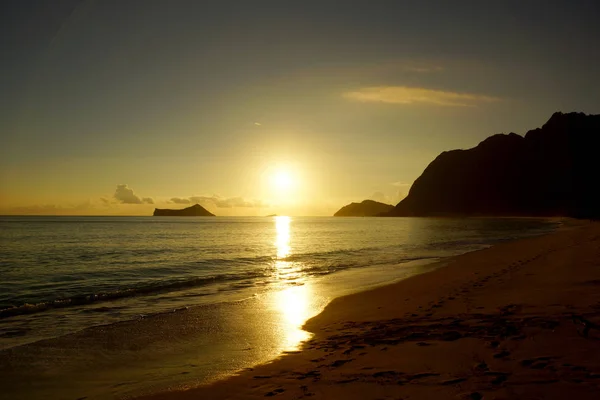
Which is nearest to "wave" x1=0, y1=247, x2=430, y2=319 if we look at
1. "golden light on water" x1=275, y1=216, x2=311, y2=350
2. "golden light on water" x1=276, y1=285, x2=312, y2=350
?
"golden light on water" x1=275, y1=216, x2=311, y2=350

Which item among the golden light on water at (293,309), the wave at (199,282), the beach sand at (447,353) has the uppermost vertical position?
the beach sand at (447,353)

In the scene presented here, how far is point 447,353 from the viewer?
296 inches

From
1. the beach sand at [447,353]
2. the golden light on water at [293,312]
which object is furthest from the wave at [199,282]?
the beach sand at [447,353]

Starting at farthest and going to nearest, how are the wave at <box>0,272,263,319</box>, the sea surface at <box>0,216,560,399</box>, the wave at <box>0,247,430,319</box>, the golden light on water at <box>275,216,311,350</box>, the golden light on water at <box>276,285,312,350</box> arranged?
the wave at <box>0,247,430,319</box>
the wave at <box>0,272,263,319</box>
the golden light on water at <box>275,216,311,350</box>
the golden light on water at <box>276,285,312,350</box>
the sea surface at <box>0,216,560,399</box>

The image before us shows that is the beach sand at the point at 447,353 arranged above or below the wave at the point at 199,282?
above

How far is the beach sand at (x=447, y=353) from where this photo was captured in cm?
590

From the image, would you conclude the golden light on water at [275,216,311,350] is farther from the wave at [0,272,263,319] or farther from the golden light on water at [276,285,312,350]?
the wave at [0,272,263,319]

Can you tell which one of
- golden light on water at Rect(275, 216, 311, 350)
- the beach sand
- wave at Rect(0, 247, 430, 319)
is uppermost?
the beach sand

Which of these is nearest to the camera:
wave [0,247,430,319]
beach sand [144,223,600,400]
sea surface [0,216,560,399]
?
beach sand [144,223,600,400]

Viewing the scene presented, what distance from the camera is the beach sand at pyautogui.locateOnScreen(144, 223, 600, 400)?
5.90 meters

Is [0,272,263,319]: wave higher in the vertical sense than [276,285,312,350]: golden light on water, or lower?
lower

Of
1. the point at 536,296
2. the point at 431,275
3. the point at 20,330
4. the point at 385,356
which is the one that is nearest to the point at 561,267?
the point at 431,275

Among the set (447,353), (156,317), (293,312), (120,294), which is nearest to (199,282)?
(120,294)

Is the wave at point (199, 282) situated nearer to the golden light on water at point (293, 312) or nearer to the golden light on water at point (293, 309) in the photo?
the golden light on water at point (293, 309)
